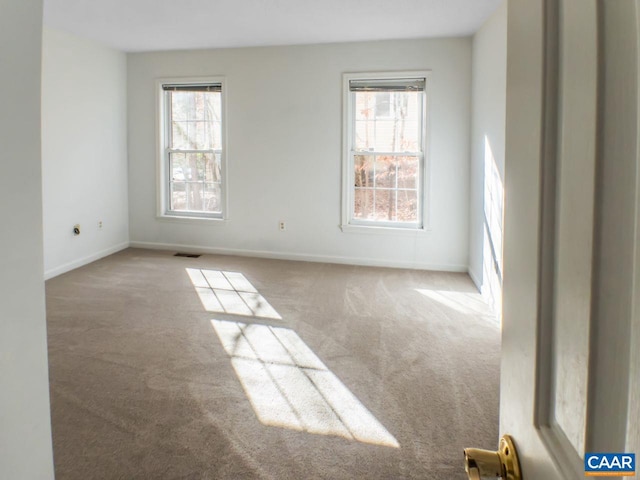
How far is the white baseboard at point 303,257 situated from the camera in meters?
5.49

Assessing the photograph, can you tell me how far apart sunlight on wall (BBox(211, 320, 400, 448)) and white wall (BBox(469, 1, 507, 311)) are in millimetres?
1865

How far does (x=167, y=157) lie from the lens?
6.23 m

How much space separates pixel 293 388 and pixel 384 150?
11.9 ft

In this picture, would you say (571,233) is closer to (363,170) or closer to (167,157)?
(363,170)

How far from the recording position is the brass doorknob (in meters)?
0.61

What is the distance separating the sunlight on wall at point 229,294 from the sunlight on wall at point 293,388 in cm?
43

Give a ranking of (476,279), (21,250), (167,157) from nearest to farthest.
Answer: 1. (21,250)
2. (476,279)
3. (167,157)

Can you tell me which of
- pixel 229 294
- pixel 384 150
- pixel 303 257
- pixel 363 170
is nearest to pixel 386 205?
pixel 363 170

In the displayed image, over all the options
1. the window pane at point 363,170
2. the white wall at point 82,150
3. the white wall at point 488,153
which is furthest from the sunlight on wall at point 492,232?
the white wall at point 82,150

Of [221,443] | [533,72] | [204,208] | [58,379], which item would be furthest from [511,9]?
[204,208]

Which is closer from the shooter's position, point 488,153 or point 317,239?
point 488,153

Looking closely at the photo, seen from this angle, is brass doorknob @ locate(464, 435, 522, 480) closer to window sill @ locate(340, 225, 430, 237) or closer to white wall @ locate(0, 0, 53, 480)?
white wall @ locate(0, 0, 53, 480)

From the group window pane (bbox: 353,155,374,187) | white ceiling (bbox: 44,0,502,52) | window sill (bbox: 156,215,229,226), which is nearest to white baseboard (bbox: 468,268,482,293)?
window pane (bbox: 353,155,374,187)

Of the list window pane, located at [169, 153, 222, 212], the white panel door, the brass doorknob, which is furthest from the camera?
window pane, located at [169, 153, 222, 212]
